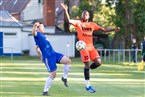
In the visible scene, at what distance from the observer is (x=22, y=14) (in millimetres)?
87562

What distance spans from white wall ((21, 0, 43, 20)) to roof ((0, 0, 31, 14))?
9.94 ft

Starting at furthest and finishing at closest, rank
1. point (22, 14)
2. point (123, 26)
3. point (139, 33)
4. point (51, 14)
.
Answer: point (22, 14) → point (51, 14) → point (139, 33) → point (123, 26)

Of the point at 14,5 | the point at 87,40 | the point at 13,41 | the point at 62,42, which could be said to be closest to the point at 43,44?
the point at 87,40

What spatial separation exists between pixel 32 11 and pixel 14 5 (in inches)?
592

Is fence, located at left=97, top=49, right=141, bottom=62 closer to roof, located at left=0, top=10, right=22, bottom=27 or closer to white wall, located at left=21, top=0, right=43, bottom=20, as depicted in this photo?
roof, located at left=0, top=10, right=22, bottom=27

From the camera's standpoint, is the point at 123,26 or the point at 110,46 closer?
the point at 123,26

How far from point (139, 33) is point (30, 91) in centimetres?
4147

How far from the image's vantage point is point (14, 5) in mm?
98500

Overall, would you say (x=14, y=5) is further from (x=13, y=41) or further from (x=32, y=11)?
(x=13, y=41)

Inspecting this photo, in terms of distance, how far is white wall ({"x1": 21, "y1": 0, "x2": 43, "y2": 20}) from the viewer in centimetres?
8109

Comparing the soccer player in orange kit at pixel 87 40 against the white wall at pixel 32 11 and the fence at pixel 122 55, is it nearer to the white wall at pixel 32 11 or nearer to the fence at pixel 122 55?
the fence at pixel 122 55

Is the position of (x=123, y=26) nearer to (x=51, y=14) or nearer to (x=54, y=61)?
(x=51, y=14)

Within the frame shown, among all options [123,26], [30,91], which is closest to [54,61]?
[30,91]

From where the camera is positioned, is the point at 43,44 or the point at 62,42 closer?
the point at 43,44
